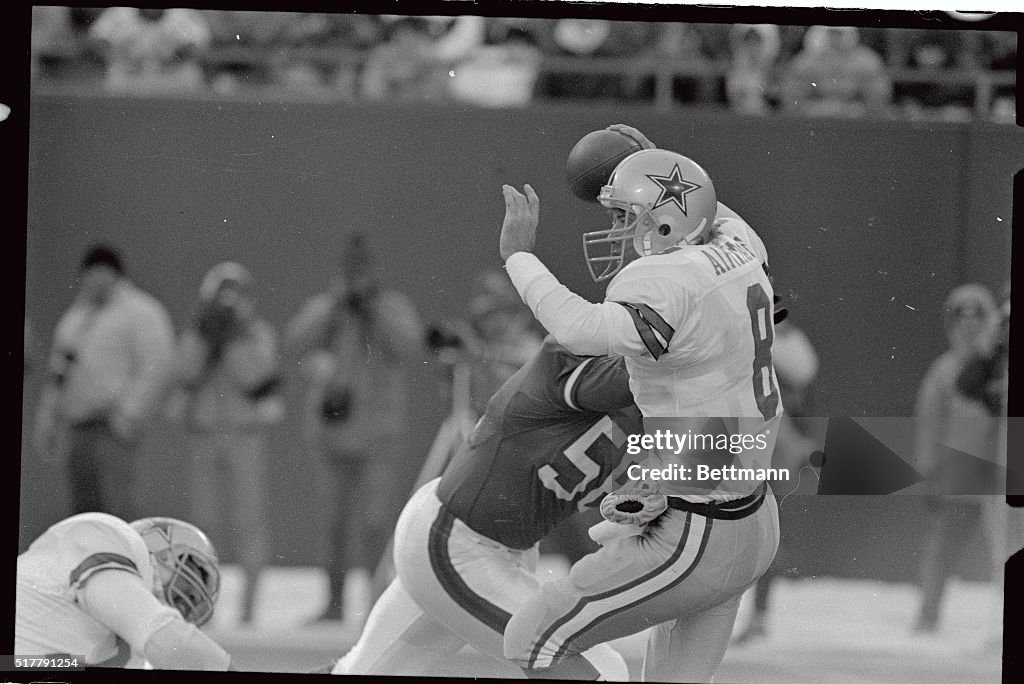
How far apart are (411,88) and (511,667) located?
1525mm

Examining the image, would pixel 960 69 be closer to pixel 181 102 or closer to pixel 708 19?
pixel 708 19

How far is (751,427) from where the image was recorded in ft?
10.7

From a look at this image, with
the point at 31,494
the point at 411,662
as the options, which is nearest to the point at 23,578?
the point at 31,494

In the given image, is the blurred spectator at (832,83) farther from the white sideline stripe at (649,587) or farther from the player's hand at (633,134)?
the white sideline stripe at (649,587)

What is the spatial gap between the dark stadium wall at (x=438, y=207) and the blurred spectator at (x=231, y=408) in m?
0.07

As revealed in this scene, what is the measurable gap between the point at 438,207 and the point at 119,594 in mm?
1244

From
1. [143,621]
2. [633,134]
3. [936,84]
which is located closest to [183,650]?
[143,621]

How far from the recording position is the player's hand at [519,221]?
10.9 ft

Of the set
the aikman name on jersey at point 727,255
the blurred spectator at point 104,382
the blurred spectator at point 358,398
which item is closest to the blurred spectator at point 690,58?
the aikman name on jersey at point 727,255

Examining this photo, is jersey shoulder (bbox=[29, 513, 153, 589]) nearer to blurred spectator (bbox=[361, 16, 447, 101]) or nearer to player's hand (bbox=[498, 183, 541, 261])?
player's hand (bbox=[498, 183, 541, 261])

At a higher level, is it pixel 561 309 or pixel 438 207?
pixel 438 207

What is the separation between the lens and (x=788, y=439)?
337cm

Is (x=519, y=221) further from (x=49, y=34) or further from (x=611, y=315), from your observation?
(x=49, y=34)

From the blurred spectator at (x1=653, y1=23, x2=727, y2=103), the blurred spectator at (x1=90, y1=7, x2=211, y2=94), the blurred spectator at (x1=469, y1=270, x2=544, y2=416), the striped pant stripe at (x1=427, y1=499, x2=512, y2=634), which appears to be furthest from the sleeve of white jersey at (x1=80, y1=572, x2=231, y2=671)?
the blurred spectator at (x1=653, y1=23, x2=727, y2=103)
